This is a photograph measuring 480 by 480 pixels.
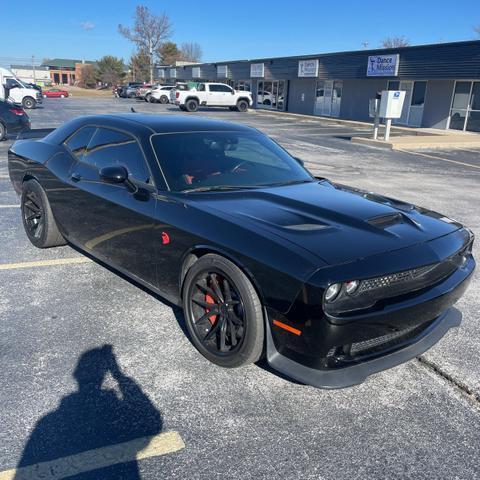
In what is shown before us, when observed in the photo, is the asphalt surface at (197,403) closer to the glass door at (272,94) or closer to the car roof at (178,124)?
the car roof at (178,124)

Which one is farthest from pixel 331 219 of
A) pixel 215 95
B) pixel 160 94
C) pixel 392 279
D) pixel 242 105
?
pixel 160 94

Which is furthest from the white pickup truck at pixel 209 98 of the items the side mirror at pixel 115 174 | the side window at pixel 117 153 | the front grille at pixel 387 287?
the front grille at pixel 387 287

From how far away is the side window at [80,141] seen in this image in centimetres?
447

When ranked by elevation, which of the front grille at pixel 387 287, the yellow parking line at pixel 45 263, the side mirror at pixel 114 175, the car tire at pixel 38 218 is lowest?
the yellow parking line at pixel 45 263

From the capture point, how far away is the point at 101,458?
2.30 meters

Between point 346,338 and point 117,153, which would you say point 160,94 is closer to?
point 117,153

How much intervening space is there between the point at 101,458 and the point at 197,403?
2.07 ft

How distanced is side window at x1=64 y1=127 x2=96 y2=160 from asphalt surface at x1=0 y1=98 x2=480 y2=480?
1.34 meters

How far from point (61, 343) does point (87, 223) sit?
127cm

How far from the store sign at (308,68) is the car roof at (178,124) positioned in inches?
1130

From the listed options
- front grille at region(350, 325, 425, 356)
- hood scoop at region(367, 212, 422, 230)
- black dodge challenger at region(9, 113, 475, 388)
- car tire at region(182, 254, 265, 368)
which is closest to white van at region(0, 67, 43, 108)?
black dodge challenger at region(9, 113, 475, 388)

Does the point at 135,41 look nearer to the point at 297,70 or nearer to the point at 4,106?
the point at 297,70

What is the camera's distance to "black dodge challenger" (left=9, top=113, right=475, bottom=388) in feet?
8.27

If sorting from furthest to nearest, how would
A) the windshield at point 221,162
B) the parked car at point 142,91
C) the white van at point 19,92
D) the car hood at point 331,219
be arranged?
1. the parked car at point 142,91
2. the white van at point 19,92
3. the windshield at point 221,162
4. the car hood at point 331,219
